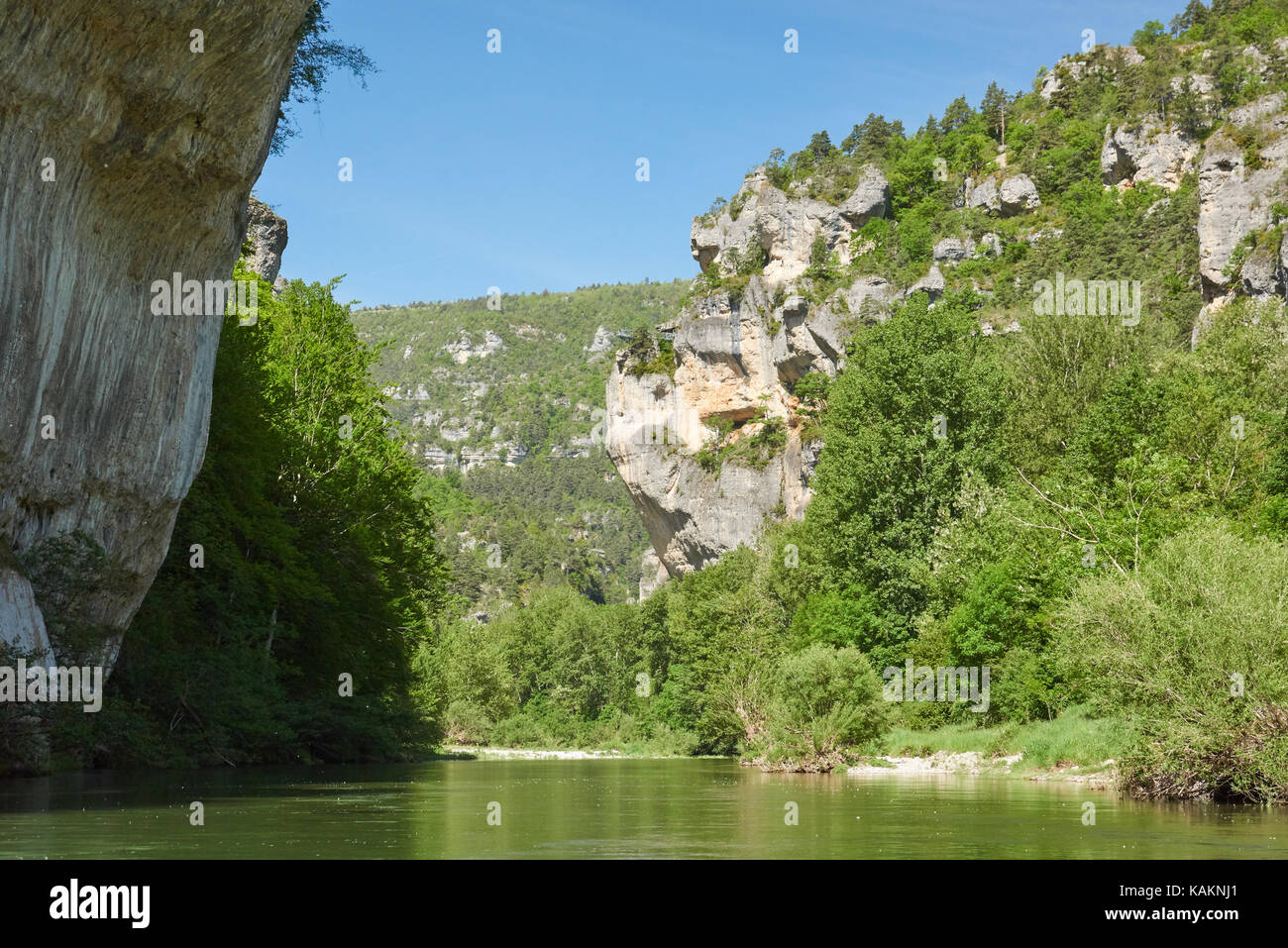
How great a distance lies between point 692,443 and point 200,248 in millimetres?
84221

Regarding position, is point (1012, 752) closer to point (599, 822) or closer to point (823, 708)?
point (823, 708)

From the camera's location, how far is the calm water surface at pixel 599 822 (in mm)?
10258

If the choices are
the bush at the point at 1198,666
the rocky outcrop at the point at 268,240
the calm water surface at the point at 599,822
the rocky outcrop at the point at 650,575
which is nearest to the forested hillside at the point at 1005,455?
the bush at the point at 1198,666

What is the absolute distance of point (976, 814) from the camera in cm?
1459

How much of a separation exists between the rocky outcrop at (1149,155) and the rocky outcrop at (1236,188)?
1114 inches

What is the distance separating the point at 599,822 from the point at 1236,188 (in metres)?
68.3

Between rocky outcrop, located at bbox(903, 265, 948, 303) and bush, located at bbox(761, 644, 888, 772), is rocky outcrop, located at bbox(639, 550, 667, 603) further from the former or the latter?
bush, located at bbox(761, 644, 888, 772)

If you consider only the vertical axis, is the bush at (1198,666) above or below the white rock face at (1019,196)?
below

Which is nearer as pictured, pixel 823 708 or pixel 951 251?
pixel 823 708

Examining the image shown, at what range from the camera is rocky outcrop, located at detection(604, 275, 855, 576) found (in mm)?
96625

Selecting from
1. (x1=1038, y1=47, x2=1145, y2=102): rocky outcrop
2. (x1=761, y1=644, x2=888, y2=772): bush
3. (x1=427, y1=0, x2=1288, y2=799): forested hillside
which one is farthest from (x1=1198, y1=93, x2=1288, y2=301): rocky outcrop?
(x1=1038, y1=47, x2=1145, y2=102): rocky outcrop

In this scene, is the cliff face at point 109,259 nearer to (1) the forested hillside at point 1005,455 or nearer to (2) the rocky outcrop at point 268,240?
(1) the forested hillside at point 1005,455

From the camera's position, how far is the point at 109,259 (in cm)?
2083

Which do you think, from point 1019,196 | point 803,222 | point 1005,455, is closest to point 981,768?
point 1005,455
